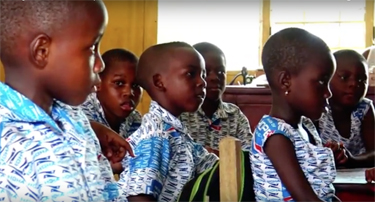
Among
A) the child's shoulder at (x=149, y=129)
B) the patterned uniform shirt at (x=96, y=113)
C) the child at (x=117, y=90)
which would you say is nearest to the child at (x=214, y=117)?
the patterned uniform shirt at (x=96, y=113)

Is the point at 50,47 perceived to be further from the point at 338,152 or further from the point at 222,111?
the point at 222,111

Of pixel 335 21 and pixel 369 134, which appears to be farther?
pixel 335 21

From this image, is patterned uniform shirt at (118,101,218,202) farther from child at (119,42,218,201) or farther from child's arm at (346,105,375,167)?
child's arm at (346,105,375,167)

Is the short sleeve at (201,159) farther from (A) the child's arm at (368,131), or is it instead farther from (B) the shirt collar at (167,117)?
(A) the child's arm at (368,131)

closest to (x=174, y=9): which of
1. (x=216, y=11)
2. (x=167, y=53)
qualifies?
(x=216, y=11)

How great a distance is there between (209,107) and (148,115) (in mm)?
674

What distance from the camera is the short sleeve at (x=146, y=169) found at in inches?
→ 52.0

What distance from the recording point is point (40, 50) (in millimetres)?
854

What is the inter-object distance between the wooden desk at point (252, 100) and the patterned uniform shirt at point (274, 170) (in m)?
1.06

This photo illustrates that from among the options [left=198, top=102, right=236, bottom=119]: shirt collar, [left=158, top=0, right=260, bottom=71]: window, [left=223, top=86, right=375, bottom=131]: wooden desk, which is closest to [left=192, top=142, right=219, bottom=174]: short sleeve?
[left=198, top=102, right=236, bottom=119]: shirt collar

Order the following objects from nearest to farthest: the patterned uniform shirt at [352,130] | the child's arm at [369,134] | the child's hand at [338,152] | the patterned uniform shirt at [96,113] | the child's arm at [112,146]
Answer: the child's arm at [112,146] < the child's hand at [338,152] < the patterned uniform shirt at [96,113] < the child's arm at [369,134] < the patterned uniform shirt at [352,130]

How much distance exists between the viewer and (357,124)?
2082 millimetres

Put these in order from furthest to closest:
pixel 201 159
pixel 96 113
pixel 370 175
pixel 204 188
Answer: pixel 96 113 → pixel 201 159 → pixel 370 175 → pixel 204 188

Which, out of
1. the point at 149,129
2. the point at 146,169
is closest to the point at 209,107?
the point at 149,129
